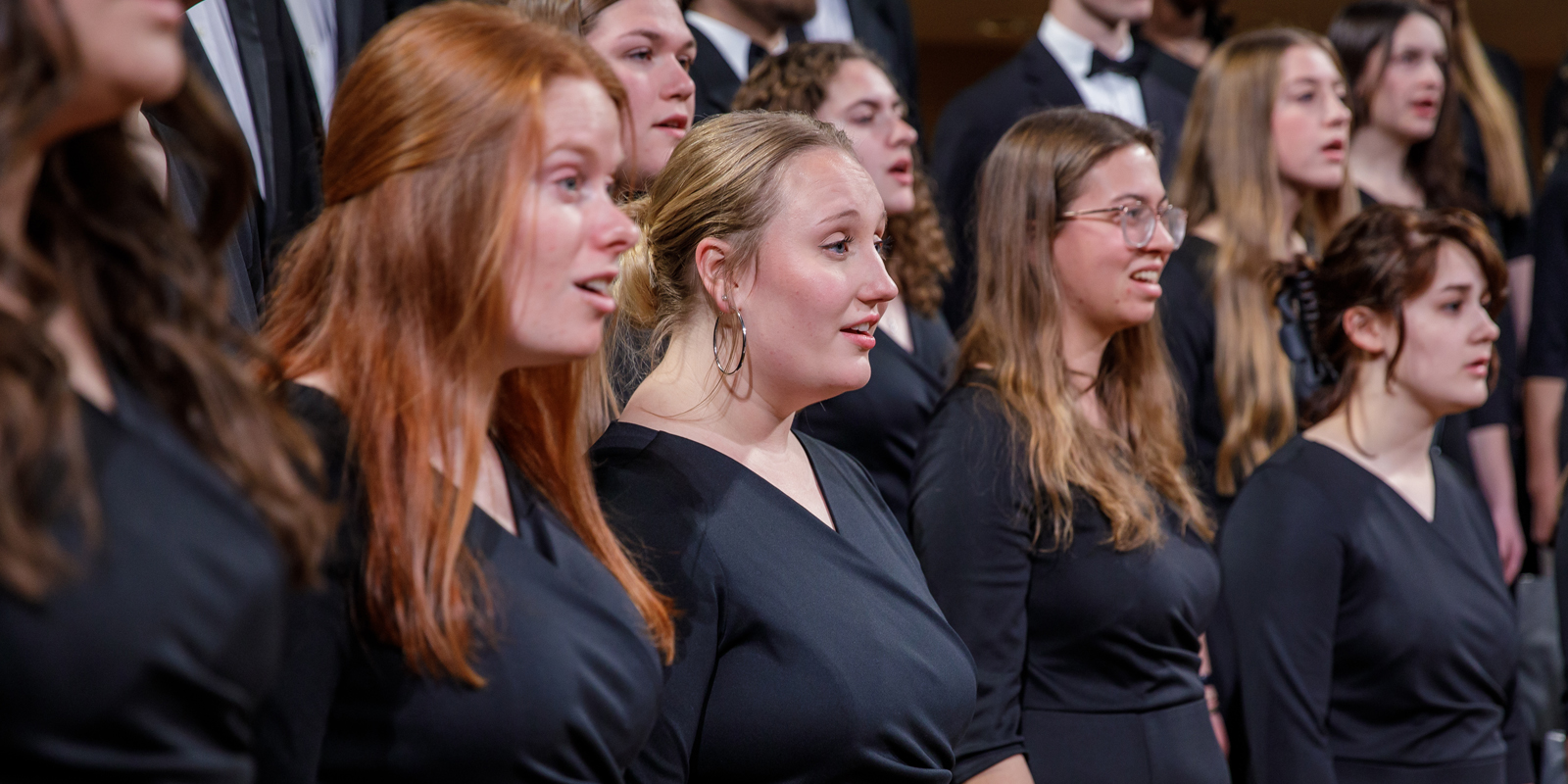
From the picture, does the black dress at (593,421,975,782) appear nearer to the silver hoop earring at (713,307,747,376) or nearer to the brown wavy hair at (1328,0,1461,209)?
the silver hoop earring at (713,307,747,376)

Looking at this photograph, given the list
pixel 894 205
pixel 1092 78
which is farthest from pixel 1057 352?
pixel 1092 78

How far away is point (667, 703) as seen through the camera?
1.46 m

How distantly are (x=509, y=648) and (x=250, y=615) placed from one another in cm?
27

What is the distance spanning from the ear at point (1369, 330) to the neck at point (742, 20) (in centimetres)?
131

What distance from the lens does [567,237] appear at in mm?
1185

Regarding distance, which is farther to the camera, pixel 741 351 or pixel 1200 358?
pixel 1200 358

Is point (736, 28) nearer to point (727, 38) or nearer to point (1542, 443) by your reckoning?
point (727, 38)

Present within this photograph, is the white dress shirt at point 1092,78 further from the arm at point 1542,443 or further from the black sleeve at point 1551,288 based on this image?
the arm at point 1542,443

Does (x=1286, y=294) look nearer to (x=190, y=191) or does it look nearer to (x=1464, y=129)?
(x=1464, y=129)

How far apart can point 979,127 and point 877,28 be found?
0.48 metres

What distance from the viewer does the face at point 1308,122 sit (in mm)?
3059

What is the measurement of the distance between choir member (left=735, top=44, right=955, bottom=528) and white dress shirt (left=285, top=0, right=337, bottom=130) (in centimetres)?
70

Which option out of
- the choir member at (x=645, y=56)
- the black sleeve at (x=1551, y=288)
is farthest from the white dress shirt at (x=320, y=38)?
the black sleeve at (x=1551, y=288)

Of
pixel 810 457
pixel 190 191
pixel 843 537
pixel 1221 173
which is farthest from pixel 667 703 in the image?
pixel 1221 173
